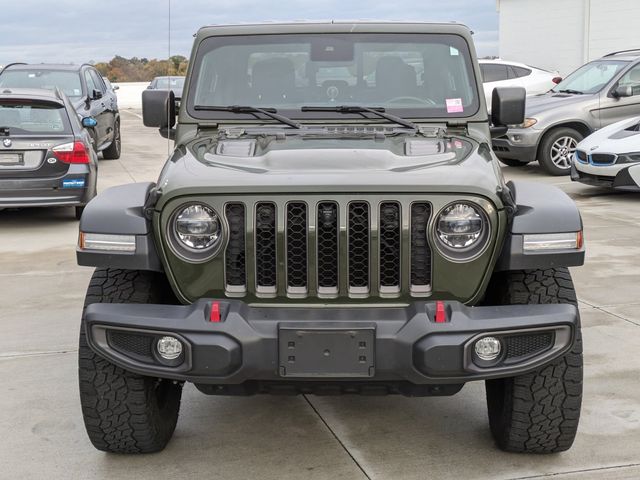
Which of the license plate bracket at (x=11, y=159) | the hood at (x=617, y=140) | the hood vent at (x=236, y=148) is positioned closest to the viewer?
the hood vent at (x=236, y=148)

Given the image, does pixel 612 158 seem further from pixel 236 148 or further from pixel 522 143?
pixel 236 148

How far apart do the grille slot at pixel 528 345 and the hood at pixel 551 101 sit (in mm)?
10827

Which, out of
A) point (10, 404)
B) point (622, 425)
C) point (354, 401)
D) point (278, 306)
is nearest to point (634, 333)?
point (622, 425)

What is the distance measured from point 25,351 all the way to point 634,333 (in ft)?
12.0

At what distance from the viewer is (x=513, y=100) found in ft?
16.6

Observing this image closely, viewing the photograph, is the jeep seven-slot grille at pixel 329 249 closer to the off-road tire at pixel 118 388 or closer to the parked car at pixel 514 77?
the off-road tire at pixel 118 388

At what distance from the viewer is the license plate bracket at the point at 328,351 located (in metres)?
3.44

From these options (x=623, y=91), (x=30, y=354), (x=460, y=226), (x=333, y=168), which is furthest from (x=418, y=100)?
(x=623, y=91)

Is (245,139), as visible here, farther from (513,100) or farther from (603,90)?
(603,90)

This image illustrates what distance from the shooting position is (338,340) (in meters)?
3.44

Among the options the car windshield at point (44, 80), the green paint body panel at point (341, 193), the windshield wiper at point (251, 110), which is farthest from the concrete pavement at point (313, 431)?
the car windshield at point (44, 80)

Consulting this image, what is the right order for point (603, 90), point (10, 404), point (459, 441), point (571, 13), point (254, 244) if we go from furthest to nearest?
1. point (571, 13)
2. point (603, 90)
3. point (10, 404)
4. point (459, 441)
5. point (254, 244)

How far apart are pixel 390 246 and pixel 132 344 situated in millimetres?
1022

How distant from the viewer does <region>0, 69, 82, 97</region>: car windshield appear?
14383 mm
